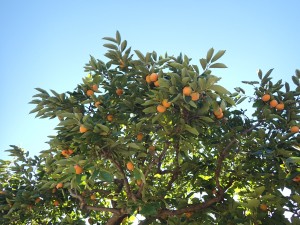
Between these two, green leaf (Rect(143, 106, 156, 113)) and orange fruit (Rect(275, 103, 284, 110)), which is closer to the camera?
green leaf (Rect(143, 106, 156, 113))

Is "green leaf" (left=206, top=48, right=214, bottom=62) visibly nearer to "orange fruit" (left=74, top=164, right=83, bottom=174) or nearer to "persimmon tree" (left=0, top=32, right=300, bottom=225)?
"persimmon tree" (left=0, top=32, right=300, bottom=225)

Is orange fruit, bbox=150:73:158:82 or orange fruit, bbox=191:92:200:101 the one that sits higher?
orange fruit, bbox=150:73:158:82

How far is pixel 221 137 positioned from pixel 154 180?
5.62ft

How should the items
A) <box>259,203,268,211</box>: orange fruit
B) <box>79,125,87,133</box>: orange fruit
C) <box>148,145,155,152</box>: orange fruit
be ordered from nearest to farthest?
<box>79,125,87,133</box>: orange fruit → <box>259,203,268,211</box>: orange fruit → <box>148,145,155,152</box>: orange fruit

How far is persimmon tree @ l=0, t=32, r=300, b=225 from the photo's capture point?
3656 millimetres

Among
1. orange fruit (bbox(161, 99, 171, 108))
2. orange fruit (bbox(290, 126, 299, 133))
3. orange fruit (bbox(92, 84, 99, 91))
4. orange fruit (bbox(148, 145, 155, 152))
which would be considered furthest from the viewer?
orange fruit (bbox(148, 145, 155, 152))

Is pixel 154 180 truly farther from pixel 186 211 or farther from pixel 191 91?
pixel 191 91

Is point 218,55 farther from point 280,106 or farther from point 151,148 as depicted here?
point 151,148

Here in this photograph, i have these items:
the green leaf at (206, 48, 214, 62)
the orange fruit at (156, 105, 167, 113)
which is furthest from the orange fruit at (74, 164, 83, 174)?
the green leaf at (206, 48, 214, 62)

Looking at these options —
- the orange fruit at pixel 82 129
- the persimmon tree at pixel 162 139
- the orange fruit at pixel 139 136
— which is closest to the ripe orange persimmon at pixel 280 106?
the persimmon tree at pixel 162 139

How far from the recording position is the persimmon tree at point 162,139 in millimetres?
3656

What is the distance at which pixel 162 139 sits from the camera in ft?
13.8

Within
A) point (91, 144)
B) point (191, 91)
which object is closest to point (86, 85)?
point (91, 144)

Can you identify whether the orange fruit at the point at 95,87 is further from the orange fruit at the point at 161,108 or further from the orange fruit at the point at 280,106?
the orange fruit at the point at 280,106
